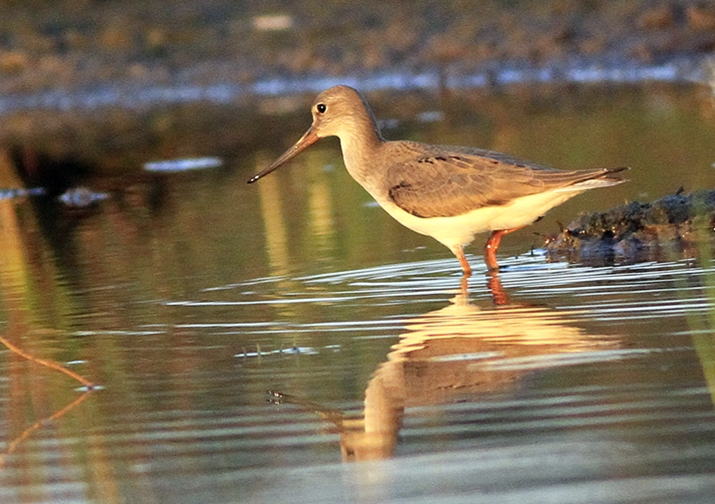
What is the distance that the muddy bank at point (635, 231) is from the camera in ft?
26.9

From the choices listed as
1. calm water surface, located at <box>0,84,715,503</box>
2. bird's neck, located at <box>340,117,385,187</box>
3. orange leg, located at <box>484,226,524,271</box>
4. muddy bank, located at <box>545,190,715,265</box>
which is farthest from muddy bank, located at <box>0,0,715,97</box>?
orange leg, located at <box>484,226,524,271</box>

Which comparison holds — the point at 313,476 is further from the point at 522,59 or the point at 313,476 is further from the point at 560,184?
the point at 522,59

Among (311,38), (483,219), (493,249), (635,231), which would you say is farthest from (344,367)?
(311,38)

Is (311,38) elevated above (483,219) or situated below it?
above

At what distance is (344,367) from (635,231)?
3404 millimetres

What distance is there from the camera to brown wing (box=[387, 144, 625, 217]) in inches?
297

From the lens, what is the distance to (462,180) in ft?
25.6

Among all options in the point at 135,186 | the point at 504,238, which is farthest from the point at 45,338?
the point at 135,186

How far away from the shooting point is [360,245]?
9.18 meters

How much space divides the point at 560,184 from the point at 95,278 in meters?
2.90

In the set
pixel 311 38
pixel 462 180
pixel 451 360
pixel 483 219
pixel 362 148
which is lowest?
pixel 451 360

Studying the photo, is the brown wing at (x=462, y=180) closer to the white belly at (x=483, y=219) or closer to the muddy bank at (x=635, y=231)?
the white belly at (x=483, y=219)

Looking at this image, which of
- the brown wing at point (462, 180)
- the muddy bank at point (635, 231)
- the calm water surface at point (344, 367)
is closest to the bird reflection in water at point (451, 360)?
the calm water surface at point (344, 367)

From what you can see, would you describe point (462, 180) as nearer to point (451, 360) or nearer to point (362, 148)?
point (362, 148)
